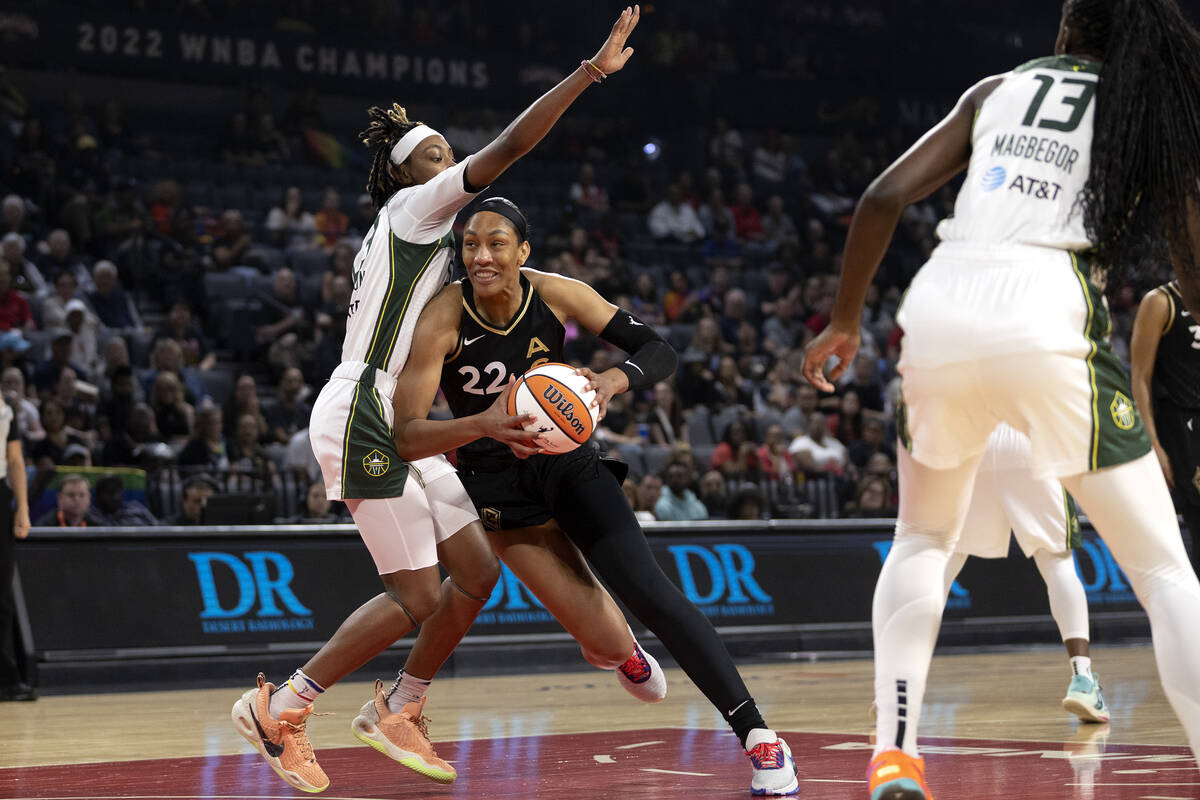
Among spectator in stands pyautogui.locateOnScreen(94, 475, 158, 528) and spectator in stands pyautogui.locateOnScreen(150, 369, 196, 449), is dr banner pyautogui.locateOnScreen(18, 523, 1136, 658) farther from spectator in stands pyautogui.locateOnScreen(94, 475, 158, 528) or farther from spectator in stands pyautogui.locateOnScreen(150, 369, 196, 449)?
spectator in stands pyautogui.locateOnScreen(150, 369, 196, 449)

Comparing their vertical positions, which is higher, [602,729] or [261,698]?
[261,698]

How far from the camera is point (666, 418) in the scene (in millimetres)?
13516

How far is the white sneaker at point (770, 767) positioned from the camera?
4309mm

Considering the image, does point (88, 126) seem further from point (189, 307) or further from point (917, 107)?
point (917, 107)

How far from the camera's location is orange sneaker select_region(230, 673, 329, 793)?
14.8 feet

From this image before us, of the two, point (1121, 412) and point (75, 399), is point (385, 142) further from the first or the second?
point (75, 399)

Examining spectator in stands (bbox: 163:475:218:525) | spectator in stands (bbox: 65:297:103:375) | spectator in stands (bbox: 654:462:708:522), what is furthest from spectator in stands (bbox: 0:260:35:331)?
spectator in stands (bbox: 654:462:708:522)

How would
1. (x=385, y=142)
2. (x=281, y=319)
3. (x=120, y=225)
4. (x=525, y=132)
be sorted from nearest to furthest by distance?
(x=525, y=132), (x=385, y=142), (x=281, y=319), (x=120, y=225)

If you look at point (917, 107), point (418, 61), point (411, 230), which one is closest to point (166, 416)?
point (411, 230)

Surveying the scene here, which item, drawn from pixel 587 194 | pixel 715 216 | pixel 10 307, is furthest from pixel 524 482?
pixel 715 216

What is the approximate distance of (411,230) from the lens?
190 inches

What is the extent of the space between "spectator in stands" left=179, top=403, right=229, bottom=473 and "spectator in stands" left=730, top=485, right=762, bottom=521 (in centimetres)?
400

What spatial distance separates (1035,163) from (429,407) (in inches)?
81.5

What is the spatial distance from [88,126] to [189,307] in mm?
3170
